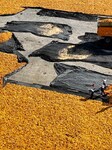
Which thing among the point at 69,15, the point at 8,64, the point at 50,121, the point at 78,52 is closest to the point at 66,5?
the point at 69,15

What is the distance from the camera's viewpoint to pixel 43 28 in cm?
2470

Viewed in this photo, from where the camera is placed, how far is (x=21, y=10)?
28.4 m

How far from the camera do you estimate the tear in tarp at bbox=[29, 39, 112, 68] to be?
2014 cm

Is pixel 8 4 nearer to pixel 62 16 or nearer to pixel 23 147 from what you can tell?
pixel 62 16

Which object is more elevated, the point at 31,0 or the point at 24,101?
the point at 31,0

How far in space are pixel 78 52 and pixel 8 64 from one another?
191 inches

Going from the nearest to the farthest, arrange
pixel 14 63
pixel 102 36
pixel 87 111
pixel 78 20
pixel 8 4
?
pixel 87 111 < pixel 14 63 < pixel 102 36 < pixel 78 20 < pixel 8 4

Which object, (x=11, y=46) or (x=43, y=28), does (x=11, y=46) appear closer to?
(x=11, y=46)

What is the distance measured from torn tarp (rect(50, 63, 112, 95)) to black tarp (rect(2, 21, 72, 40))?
508 cm

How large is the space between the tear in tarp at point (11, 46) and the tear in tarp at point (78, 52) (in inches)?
60.2

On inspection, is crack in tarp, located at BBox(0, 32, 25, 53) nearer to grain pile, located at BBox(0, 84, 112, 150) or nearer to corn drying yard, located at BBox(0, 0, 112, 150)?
corn drying yard, located at BBox(0, 0, 112, 150)

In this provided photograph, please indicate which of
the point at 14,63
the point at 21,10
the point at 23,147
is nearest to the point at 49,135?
the point at 23,147

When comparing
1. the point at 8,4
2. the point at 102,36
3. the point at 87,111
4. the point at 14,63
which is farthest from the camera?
the point at 8,4

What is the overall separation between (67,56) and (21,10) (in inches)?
393
